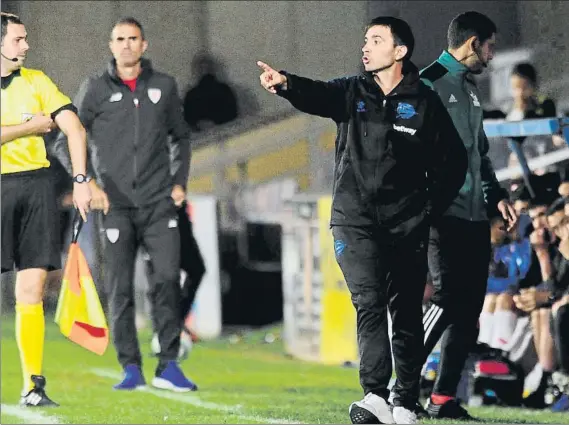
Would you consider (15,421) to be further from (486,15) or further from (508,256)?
(486,15)

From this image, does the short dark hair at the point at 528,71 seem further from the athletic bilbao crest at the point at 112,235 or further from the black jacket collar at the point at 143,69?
the athletic bilbao crest at the point at 112,235

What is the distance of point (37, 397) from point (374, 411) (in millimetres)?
1511

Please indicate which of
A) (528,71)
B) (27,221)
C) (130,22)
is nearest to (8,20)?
(130,22)

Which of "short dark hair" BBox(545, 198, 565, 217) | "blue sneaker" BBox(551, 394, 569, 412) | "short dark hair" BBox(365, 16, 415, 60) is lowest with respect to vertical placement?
"blue sneaker" BBox(551, 394, 569, 412)

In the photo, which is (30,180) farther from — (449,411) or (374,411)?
(449,411)

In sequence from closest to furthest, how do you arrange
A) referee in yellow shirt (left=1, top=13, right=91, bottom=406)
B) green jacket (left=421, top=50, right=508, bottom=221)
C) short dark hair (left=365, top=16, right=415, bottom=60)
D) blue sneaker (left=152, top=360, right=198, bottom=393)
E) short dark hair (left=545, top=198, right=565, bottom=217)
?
short dark hair (left=365, top=16, right=415, bottom=60) < green jacket (left=421, top=50, right=508, bottom=221) < short dark hair (left=545, top=198, right=565, bottom=217) < referee in yellow shirt (left=1, top=13, right=91, bottom=406) < blue sneaker (left=152, top=360, right=198, bottom=393)

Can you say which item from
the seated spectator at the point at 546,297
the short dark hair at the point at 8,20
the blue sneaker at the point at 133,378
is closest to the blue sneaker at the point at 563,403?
the seated spectator at the point at 546,297

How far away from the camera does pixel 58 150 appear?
5.59m

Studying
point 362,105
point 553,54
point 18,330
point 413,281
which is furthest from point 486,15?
point 18,330

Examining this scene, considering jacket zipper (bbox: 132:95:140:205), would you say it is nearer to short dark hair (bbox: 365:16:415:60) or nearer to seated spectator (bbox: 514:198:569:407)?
short dark hair (bbox: 365:16:415:60)

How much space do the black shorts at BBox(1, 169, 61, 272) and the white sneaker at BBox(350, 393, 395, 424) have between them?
147cm

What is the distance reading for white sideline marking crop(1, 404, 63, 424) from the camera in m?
5.47

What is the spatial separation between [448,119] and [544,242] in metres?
0.80

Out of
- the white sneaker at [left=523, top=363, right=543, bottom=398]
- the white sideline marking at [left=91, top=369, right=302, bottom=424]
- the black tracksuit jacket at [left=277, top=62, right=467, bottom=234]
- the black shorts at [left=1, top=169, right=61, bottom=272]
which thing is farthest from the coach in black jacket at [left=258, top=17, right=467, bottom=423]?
the black shorts at [left=1, top=169, right=61, bottom=272]
